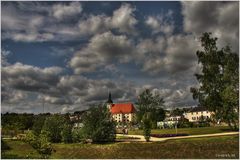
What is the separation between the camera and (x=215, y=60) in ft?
159

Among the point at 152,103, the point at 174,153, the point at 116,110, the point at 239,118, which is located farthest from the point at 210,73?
the point at 116,110

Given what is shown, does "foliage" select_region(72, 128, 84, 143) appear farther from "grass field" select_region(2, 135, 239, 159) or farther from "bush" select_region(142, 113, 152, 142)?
"bush" select_region(142, 113, 152, 142)

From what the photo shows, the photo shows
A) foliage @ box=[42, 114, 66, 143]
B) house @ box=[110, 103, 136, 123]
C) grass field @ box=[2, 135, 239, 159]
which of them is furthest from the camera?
house @ box=[110, 103, 136, 123]

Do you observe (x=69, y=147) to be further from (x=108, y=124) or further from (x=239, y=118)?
(x=239, y=118)

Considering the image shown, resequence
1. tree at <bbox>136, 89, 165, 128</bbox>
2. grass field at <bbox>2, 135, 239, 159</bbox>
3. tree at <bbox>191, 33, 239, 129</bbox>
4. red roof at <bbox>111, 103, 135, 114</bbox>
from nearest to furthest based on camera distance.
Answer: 1. grass field at <bbox>2, 135, 239, 159</bbox>
2. tree at <bbox>191, 33, 239, 129</bbox>
3. tree at <bbox>136, 89, 165, 128</bbox>
4. red roof at <bbox>111, 103, 135, 114</bbox>

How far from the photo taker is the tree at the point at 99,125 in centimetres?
4681

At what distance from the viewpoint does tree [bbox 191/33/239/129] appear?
44662mm

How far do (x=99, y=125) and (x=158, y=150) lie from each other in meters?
12.8

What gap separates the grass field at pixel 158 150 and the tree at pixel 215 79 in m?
7.25

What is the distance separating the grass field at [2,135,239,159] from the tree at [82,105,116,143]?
331 cm

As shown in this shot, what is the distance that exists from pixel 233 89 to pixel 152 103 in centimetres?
5774

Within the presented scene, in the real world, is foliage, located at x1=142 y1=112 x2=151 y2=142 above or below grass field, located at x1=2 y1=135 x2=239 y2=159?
above

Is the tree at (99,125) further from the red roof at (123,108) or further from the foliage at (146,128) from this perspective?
the red roof at (123,108)

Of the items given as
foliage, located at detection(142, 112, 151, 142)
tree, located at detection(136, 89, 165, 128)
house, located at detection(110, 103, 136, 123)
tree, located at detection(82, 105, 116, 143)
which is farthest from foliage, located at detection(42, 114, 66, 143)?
house, located at detection(110, 103, 136, 123)
